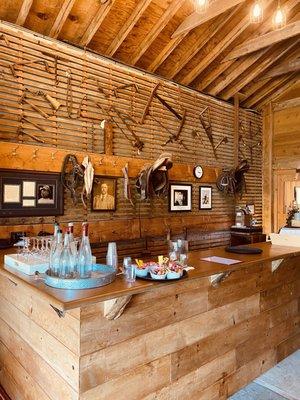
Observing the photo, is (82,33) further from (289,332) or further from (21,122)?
(289,332)

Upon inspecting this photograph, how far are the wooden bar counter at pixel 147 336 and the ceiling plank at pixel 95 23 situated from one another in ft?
9.82

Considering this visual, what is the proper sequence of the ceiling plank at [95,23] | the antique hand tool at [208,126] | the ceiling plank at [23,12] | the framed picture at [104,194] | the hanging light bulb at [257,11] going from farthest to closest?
the antique hand tool at [208,126] → the framed picture at [104,194] → the ceiling plank at [95,23] → the ceiling plank at [23,12] → the hanging light bulb at [257,11]

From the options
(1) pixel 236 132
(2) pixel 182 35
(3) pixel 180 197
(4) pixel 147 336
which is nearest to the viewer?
(4) pixel 147 336

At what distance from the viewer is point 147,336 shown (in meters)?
2.11

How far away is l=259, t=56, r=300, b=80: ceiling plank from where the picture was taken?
5627 mm

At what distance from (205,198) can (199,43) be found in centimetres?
255

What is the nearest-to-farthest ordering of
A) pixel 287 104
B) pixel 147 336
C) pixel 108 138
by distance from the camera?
pixel 147 336 → pixel 108 138 → pixel 287 104

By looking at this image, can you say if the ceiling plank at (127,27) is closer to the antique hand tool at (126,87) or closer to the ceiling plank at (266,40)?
the antique hand tool at (126,87)

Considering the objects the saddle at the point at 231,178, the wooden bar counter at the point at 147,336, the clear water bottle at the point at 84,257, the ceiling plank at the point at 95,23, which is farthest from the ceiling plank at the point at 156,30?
the clear water bottle at the point at 84,257

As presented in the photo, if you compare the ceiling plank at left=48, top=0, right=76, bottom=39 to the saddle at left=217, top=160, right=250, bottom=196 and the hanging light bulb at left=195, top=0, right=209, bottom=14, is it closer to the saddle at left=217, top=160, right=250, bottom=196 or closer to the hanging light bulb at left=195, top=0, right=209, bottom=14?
the hanging light bulb at left=195, top=0, right=209, bottom=14

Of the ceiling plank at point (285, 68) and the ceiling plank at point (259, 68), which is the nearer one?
the ceiling plank at point (259, 68)

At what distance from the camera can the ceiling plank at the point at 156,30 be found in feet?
13.0

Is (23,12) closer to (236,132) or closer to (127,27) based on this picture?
(127,27)

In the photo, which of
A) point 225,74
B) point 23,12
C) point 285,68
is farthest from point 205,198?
point 23,12
